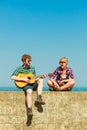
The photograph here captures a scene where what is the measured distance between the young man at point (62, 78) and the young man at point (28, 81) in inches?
26.0

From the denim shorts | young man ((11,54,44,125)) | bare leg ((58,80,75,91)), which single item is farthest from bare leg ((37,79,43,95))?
bare leg ((58,80,75,91))

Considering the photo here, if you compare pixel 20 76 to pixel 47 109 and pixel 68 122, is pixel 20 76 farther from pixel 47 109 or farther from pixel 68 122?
pixel 68 122

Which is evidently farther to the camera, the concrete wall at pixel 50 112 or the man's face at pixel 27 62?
the concrete wall at pixel 50 112

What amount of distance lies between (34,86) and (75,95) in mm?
1260

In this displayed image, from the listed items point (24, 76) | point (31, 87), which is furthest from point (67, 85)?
point (24, 76)

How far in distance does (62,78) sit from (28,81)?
114 centimetres

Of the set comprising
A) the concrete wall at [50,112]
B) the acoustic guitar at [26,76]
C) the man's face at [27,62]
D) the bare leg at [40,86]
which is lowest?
the concrete wall at [50,112]

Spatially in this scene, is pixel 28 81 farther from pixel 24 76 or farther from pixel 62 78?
pixel 62 78

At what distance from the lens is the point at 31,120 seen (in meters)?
10.4

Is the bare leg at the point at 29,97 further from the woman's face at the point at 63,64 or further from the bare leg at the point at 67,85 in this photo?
the woman's face at the point at 63,64

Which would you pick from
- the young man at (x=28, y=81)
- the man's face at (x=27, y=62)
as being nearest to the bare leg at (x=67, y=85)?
the young man at (x=28, y=81)

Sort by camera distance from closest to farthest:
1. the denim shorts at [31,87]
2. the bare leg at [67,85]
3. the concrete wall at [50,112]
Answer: the denim shorts at [31,87] < the concrete wall at [50,112] < the bare leg at [67,85]

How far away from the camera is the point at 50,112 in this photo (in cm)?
1051

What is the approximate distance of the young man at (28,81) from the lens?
10.0 m
